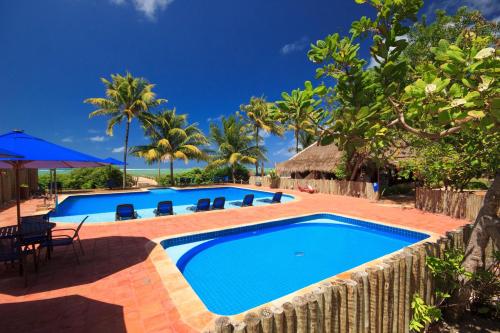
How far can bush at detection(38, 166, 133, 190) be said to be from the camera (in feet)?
69.1

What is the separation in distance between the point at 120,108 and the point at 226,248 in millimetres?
20485

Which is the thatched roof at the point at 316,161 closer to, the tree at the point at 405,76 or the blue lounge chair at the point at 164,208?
the blue lounge chair at the point at 164,208

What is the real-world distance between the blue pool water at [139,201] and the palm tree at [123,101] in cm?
390

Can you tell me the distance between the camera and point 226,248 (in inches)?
311

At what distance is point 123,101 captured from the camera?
22.4 metres

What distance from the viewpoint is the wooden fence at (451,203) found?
9.58 m

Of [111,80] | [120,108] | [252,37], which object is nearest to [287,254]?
[120,108]

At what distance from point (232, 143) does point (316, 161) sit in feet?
31.9

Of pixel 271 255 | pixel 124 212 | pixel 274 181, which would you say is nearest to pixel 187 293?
pixel 271 255

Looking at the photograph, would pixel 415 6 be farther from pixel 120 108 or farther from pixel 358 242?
pixel 120 108

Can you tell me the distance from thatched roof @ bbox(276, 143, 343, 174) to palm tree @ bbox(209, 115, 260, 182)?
389 centimetres

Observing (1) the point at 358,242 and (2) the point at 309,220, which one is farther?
(2) the point at 309,220

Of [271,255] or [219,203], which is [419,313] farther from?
[219,203]

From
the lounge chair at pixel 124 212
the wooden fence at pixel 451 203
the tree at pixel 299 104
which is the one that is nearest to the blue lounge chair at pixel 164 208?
the lounge chair at pixel 124 212
